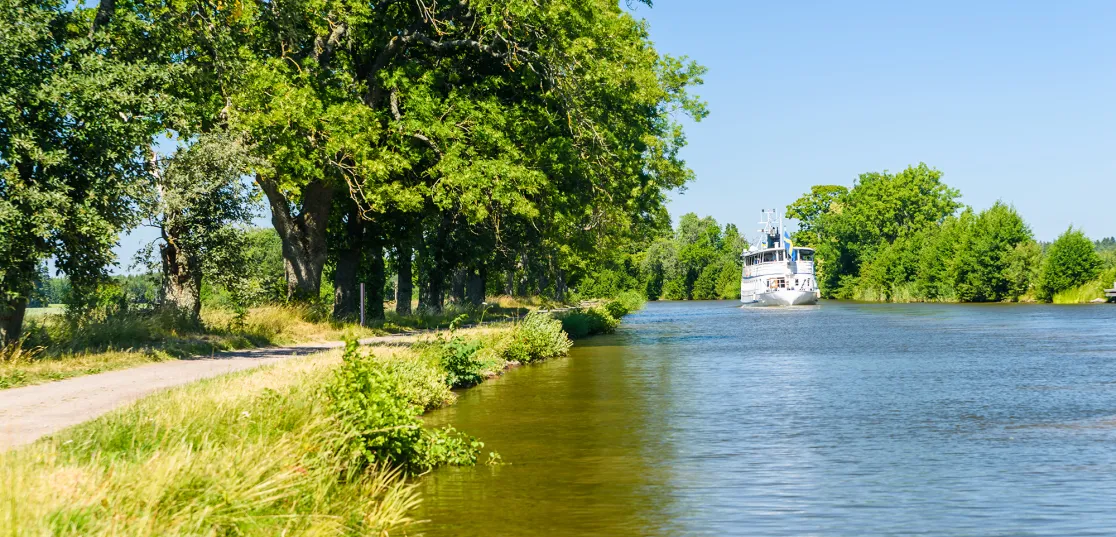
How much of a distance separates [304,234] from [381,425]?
21.5 m

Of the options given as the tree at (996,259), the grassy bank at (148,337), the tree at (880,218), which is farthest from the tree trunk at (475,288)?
the tree at (880,218)

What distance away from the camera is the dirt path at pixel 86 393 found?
13.1 m

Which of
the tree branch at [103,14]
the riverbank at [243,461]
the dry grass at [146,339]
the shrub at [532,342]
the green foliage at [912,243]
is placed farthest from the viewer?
the green foliage at [912,243]

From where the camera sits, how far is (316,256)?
3394 centimetres

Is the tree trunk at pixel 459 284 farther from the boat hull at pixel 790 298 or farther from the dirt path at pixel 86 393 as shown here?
the boat hull at pixel 790 298

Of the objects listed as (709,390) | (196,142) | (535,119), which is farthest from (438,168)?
(709,390)

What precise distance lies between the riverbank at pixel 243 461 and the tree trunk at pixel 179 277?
12.3 meters

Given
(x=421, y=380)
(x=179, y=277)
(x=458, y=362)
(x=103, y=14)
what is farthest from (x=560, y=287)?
(x=421, y=380)

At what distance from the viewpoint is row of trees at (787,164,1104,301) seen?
3674 inches

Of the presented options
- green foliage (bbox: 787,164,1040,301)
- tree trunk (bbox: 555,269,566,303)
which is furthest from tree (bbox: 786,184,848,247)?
tree trunk (bbox: 555,269,566,303)

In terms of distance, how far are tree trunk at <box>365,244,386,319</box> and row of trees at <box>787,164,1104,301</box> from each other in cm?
6778

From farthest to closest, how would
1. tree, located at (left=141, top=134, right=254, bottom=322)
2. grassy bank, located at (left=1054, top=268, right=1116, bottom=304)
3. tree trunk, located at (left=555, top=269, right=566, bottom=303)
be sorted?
grassy bank, located at (left=1054, top=268, right=1116, bottom=304)
tree trunk, located at (left=555, top=269, right=566, bottom=303)
tree, located at (left=141, top=134, right=254, bottom=322)

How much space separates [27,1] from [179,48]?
3749 millimetres

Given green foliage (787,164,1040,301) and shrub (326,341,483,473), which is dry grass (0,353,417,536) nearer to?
shrub (326,341,483,473)
